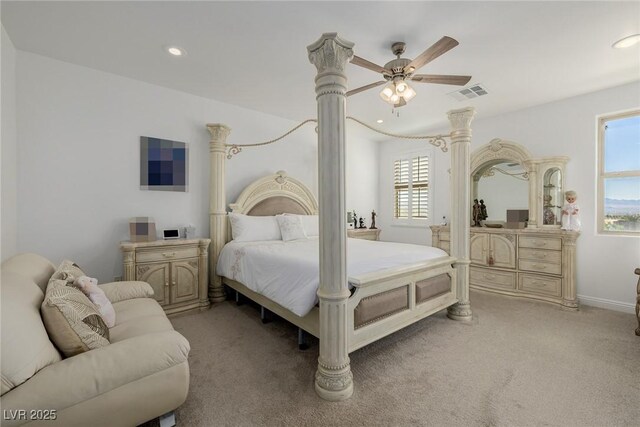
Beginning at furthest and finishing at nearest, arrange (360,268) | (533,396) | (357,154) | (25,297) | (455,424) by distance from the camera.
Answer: (357,154), (360,268), (533,396), (455,424), (25,297)

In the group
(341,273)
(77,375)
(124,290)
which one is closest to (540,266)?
(341,273)

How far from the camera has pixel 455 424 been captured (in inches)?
61.9

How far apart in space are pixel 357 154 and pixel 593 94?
353 cm

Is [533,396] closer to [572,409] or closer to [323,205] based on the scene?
[572,409]

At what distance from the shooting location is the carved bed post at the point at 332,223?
1776mm

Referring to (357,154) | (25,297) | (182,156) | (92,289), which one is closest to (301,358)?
(92,289)

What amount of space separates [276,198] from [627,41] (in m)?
4.10

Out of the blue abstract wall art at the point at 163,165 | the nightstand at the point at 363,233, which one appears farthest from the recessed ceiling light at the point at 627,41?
the blue abstract wall art at the point at 163,165

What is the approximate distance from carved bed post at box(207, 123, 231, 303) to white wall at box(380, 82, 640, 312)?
444 cm

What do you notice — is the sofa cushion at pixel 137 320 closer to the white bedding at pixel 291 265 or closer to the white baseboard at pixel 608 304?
the white bedding at pixel 291 265

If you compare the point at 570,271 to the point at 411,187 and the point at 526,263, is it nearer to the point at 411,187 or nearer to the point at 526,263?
the point at 526,263

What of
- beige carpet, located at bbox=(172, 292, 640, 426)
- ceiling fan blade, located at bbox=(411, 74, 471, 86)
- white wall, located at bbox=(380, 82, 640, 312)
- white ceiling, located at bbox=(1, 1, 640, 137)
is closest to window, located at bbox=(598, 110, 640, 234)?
white wall, located at bbox=(380, 82, 640, 312)

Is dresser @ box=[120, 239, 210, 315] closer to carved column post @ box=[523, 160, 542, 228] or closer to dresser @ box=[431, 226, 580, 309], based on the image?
dresser @ box=[431, 226, 580, 309]

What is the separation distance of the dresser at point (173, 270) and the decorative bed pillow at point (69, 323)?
4.74 feet
